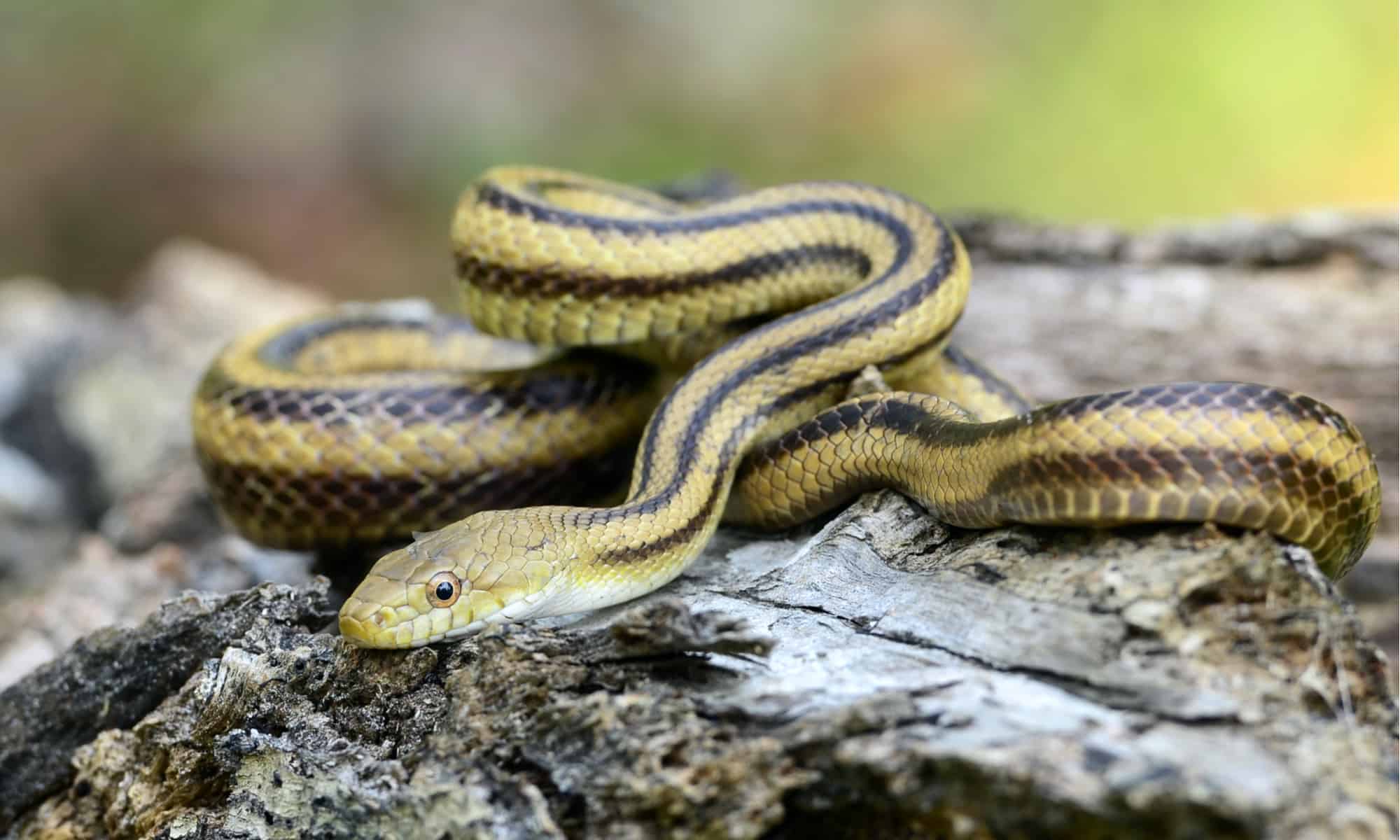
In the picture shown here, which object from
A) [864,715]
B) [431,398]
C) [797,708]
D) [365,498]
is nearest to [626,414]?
[431,398]

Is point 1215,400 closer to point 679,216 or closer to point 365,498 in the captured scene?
point 679,216

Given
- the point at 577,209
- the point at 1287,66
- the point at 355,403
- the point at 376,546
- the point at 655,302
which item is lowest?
the point at 376,546

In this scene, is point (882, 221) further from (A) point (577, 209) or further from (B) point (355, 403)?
(B) point (355, 403)

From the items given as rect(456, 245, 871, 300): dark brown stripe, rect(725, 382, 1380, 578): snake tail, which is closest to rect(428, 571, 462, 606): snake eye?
rect(456, 245, 871, 300): dark brown stripe

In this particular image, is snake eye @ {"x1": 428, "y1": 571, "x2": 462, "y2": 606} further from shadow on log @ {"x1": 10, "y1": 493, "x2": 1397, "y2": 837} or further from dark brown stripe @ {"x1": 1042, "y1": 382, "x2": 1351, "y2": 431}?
dark brown stripe @ {"x1": 1042, "y1": 382, "x2": 1351, "y2": 431}

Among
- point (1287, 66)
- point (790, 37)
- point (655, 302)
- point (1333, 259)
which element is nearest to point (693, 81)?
point (790, 37)

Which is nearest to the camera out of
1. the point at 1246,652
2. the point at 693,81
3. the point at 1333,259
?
the point at 1246,652
